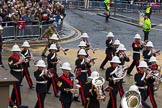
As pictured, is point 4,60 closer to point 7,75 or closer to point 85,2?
point 7,75

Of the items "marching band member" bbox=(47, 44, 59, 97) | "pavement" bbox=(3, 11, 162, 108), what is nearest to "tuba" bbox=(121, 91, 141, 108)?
"pavement" bbox=(3, 11, 162, 108)

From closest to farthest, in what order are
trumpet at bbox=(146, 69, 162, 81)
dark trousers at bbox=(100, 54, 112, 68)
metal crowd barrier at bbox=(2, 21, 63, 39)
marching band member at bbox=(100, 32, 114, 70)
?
1. trumpet at bbox=(146, 69, 162, 81)
2. marching band member at bbox=(100, 32, 114, 70)
3. dark trousers at bbox=(100, 54, 112, 68)
4. metal crowd barrier at bbox=(2, 21, 63, 39)

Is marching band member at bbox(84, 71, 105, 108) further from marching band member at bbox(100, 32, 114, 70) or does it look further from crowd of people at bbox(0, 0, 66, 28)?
crowd of people at bbox(0, 0, 66, 28)

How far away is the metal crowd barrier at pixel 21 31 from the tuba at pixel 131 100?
14.7 metres

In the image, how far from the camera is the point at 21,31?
79.2 feet

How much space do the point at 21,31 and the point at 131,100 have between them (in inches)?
616

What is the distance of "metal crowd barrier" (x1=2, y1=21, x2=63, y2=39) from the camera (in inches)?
921

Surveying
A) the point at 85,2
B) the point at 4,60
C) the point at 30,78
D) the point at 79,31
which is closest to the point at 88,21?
the point at 79,31

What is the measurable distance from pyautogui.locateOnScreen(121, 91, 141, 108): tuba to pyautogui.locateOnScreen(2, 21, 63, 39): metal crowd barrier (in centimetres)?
1472

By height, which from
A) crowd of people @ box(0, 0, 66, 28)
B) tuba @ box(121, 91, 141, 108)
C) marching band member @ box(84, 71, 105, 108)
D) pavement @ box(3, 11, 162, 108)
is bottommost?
pavement @ box(3, 11, 162, 108)

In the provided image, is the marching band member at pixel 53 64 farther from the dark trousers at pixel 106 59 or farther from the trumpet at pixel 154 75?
the dark trousers at pixel 106 59

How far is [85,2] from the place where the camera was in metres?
42.2

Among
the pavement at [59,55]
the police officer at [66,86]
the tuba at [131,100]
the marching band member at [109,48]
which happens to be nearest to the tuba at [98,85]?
the police officer at [66,86]

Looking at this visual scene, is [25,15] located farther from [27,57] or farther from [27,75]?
[27,57]
